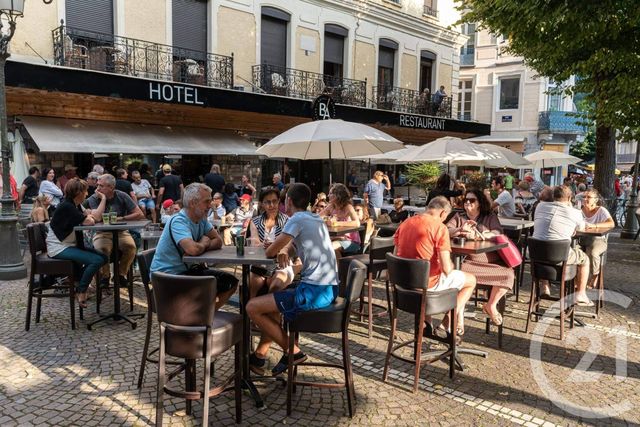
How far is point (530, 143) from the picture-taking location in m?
27.1

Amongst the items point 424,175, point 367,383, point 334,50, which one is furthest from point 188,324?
point 334,50

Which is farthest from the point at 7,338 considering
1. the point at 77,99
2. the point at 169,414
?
the point at 77,99

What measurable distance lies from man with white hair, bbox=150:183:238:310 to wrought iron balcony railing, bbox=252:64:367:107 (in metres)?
11.0

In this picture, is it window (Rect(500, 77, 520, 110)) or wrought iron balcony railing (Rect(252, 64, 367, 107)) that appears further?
window (Rect(500, 77, 520, 110))

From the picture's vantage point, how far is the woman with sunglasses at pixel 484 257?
5.01 m

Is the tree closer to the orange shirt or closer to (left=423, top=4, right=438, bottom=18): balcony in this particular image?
the orange shirt

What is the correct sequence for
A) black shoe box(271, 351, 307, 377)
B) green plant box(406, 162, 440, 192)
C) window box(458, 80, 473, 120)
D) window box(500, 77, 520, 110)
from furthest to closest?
window box(458, 80, 473, 120) → window box(500, 77, 520, 110) → green plant box(406, 162, 440, 192) → black shoe box(271, 351, 307, 377)

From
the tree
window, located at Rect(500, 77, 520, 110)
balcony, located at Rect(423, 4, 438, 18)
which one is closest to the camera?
the tree

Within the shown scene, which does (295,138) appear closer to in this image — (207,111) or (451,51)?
(207,111)

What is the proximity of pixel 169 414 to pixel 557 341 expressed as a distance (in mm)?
3788

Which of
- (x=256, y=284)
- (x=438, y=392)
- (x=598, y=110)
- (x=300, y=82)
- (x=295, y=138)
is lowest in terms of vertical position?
(x=438, y=392)

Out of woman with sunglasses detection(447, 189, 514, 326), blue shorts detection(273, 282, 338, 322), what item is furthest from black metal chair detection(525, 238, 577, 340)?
blue shorts detection(273, 282, 338, 322)

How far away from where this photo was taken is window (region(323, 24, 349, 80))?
16953 mm

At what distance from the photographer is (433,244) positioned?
4.23 metres
